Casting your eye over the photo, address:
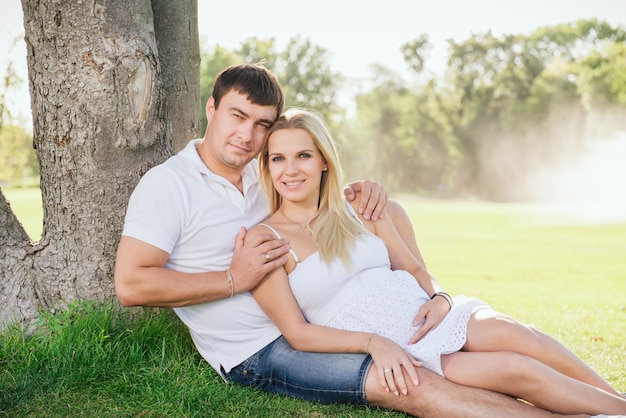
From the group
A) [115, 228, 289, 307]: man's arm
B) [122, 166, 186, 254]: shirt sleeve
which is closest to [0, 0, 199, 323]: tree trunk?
[122, 166, 186, 254]: shirt sleeve

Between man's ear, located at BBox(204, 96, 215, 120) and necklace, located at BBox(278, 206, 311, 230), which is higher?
man's ear, located at BBox(204, 96, 215, 120)

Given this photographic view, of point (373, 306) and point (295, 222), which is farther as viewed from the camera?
point (295, 222)

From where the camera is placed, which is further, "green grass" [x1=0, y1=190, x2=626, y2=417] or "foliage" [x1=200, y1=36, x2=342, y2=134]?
→ "foliage" [x1=200, y1=36, x2=342, y2=134]

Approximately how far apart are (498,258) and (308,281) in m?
11.2

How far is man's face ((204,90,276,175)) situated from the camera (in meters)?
3.84

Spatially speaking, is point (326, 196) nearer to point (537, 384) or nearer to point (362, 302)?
point (362, 302)

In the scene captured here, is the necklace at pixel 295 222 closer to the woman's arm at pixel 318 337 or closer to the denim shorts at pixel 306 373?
the woman's arm at pixel 318 337

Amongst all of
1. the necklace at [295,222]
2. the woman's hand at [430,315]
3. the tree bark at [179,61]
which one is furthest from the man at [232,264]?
the tree bark at [179,61]

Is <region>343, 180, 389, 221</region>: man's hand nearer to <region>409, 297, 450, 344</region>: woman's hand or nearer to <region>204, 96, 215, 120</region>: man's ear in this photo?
<region>409, 297, 450, 344</region>: woman's hand

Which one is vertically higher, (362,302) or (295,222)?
(295,222)

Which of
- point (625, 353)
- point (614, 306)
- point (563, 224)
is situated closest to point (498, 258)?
point (614, 306)

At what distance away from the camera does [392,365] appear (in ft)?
10.7

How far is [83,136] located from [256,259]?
1.49 m

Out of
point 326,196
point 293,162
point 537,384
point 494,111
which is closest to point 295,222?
point 326,196
